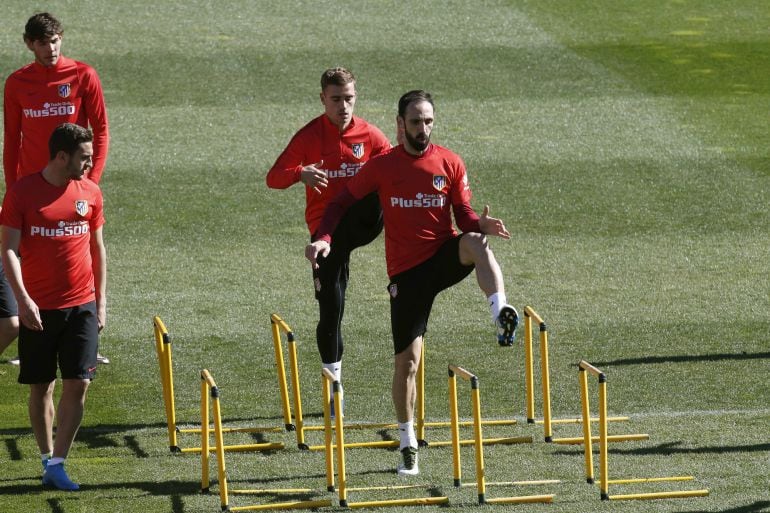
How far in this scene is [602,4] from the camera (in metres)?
28.1

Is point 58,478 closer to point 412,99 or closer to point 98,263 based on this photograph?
point 98,263

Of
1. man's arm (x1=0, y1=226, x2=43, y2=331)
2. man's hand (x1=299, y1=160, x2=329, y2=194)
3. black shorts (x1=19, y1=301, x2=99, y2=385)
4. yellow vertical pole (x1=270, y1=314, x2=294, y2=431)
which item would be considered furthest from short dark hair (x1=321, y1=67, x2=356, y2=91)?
man's arm (x1=0, y1=226, x2=43, y2=331)

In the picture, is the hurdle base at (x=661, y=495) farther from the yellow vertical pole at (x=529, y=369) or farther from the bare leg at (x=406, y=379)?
the yellow vertical pole at (x=529, y=369)

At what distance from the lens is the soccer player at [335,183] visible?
10.4 meters

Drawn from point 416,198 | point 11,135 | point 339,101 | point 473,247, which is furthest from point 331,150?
point 11,135

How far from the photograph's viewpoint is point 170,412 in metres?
9.61

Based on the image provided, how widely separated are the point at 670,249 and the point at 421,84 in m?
8.03

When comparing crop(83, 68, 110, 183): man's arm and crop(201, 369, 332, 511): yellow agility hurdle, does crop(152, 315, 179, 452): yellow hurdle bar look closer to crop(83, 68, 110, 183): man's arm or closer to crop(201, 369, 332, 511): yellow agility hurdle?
crop(201, 369, 332, 511): yellow agility hurdle

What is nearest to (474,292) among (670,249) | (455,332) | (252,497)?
(455,332)

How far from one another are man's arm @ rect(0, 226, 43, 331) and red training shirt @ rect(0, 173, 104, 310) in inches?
6.8

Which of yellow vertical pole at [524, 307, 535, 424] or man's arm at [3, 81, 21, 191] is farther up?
man's arm at [3, 81, 21, 191]

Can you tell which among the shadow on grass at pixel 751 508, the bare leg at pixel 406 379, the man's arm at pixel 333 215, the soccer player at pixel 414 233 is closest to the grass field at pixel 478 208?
the shadow on grass at pixel 751 508

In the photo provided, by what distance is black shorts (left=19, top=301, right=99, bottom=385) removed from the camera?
878 centimetres

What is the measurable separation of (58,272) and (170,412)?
1.39 metres
